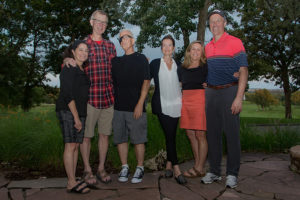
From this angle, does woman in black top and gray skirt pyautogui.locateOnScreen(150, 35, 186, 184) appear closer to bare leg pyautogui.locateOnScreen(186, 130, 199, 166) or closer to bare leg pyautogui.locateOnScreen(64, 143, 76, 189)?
bare leg pyautogui.locateOnScreen(186, 130, 199, 166)

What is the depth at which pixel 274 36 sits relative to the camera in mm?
20438

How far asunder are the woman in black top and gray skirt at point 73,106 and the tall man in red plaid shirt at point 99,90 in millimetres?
177

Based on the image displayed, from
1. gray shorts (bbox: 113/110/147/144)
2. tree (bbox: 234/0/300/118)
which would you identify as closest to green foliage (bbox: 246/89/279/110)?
tree (bbox: 234/0/300/118)

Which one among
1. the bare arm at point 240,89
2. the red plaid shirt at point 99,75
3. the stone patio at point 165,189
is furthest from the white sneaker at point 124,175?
the bare arm at point 240,89

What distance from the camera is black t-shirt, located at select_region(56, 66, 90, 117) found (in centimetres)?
350

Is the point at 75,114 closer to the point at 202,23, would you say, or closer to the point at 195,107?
the point at 195,107

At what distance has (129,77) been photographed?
399cm

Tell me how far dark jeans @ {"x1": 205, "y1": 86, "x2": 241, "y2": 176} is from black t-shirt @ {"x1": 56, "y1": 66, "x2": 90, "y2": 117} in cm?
165

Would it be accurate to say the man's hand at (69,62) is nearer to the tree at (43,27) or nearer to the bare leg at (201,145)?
the bare leg at (201,145)

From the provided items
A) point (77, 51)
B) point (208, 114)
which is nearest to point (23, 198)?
point (77, 51)

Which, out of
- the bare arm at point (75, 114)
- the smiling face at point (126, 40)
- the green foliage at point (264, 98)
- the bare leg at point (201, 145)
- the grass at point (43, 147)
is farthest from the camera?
the green foliage at point (264, 98)

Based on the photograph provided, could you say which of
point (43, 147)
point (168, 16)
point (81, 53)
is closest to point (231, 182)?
point (81, 53)

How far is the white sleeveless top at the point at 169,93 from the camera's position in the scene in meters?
4.05

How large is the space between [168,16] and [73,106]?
925 cm
